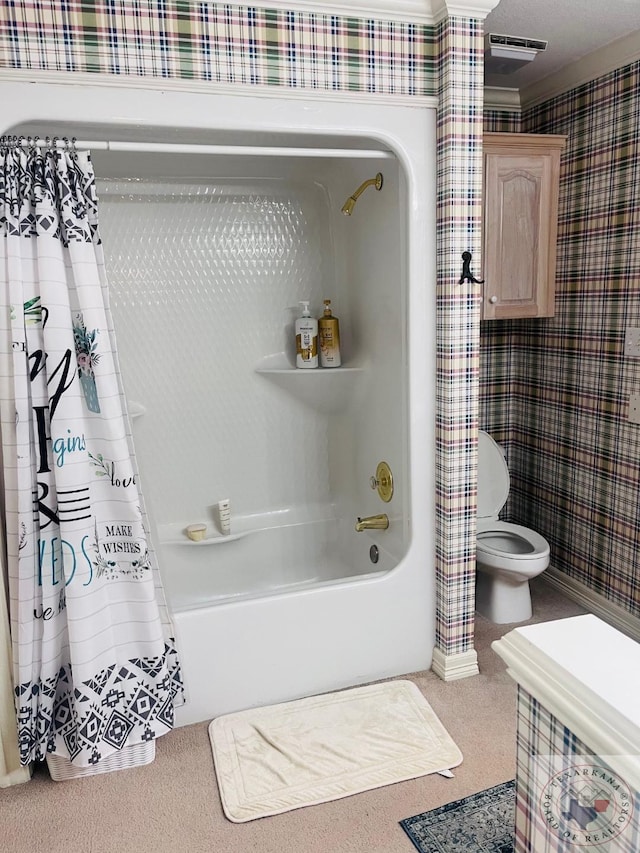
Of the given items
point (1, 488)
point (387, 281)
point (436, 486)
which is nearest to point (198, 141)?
point (387, 281)

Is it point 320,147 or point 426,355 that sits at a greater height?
point 320,147

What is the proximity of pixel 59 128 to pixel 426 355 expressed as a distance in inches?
54.1

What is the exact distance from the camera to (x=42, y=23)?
1.84 m

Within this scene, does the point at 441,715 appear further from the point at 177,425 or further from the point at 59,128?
the point at 59,128

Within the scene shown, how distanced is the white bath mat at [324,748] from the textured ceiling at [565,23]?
2456 millimetres

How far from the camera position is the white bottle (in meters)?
2.94

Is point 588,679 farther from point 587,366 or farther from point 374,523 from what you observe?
point 587,366

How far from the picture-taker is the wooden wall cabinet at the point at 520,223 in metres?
2.74

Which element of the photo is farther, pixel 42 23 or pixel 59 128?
pixel 59 128

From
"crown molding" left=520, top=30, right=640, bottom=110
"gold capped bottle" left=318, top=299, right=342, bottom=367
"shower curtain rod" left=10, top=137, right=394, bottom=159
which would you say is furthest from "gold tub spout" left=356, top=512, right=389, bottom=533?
"crown molding" left=520, top=30, right=640, bottom=110

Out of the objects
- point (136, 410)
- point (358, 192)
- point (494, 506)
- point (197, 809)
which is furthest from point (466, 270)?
point (197, 809)

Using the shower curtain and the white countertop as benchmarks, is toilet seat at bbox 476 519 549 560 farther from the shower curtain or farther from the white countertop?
the white countertop

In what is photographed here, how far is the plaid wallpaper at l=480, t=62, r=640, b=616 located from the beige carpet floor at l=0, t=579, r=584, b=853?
1.06 metres

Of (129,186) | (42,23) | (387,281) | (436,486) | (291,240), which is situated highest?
(42,23)
